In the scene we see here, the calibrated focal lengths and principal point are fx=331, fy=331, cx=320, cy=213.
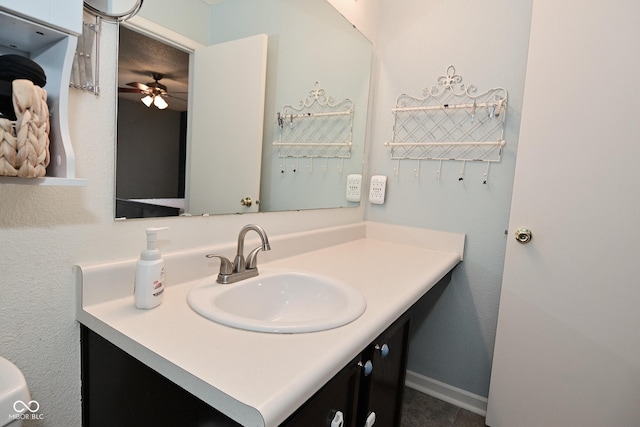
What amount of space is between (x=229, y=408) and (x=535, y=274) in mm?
1306

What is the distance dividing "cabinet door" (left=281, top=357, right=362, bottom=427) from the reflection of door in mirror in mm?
600

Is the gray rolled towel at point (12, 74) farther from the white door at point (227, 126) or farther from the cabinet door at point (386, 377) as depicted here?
the cabinet door at point (386, 377)

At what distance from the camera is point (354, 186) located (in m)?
1.73

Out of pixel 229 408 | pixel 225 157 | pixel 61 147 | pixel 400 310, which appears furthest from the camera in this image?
pixel 225 157

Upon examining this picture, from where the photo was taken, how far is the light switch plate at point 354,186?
1724mm

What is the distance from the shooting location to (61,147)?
0.59m

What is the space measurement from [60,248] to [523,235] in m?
1.50

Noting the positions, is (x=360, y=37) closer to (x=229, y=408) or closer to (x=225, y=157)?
(x=225, y=157)

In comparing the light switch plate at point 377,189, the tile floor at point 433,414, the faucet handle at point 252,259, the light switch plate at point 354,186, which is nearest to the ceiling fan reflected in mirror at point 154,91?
the faucet handle at point 252,259

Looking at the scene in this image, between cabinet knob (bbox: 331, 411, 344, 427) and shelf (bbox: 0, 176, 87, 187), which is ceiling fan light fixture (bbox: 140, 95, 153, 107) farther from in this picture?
cabinet knob (bbox: 331, 411, 344, 427)

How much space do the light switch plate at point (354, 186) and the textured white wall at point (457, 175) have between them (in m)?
0.12

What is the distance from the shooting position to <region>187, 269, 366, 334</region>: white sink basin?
75 cm

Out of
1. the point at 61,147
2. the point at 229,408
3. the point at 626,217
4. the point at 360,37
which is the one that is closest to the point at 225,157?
the point at 61,147

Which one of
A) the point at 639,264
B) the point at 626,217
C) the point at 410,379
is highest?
the point at 626,217
